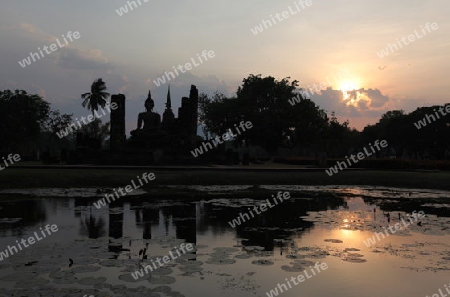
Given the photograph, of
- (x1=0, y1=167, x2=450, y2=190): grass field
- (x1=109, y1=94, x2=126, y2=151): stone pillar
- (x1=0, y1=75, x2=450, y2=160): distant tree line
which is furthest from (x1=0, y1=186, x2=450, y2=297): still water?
(x1=0, y1=75, x2=450, y2=160): distant tree line

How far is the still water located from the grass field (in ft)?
20.6

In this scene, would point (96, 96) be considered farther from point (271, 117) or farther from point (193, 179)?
point (193, 179)

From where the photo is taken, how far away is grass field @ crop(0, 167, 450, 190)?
20.9 m

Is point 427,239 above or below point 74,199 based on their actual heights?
below

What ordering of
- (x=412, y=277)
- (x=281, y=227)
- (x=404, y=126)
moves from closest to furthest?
(x=412, y=277), (x=281, y=227), (x=404, y=126)

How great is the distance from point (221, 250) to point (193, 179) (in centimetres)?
1552

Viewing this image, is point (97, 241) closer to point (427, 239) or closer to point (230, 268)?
point (230, 268)

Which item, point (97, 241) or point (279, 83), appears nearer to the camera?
point (97, 241)

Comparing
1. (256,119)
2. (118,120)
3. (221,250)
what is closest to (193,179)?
(221,250)

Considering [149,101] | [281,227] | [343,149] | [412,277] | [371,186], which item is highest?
[343,149]

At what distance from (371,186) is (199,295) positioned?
70.8 ft

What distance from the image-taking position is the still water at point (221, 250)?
5.98m

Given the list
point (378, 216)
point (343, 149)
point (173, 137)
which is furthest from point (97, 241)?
point (343, 149)

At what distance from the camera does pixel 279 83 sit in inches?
2680
